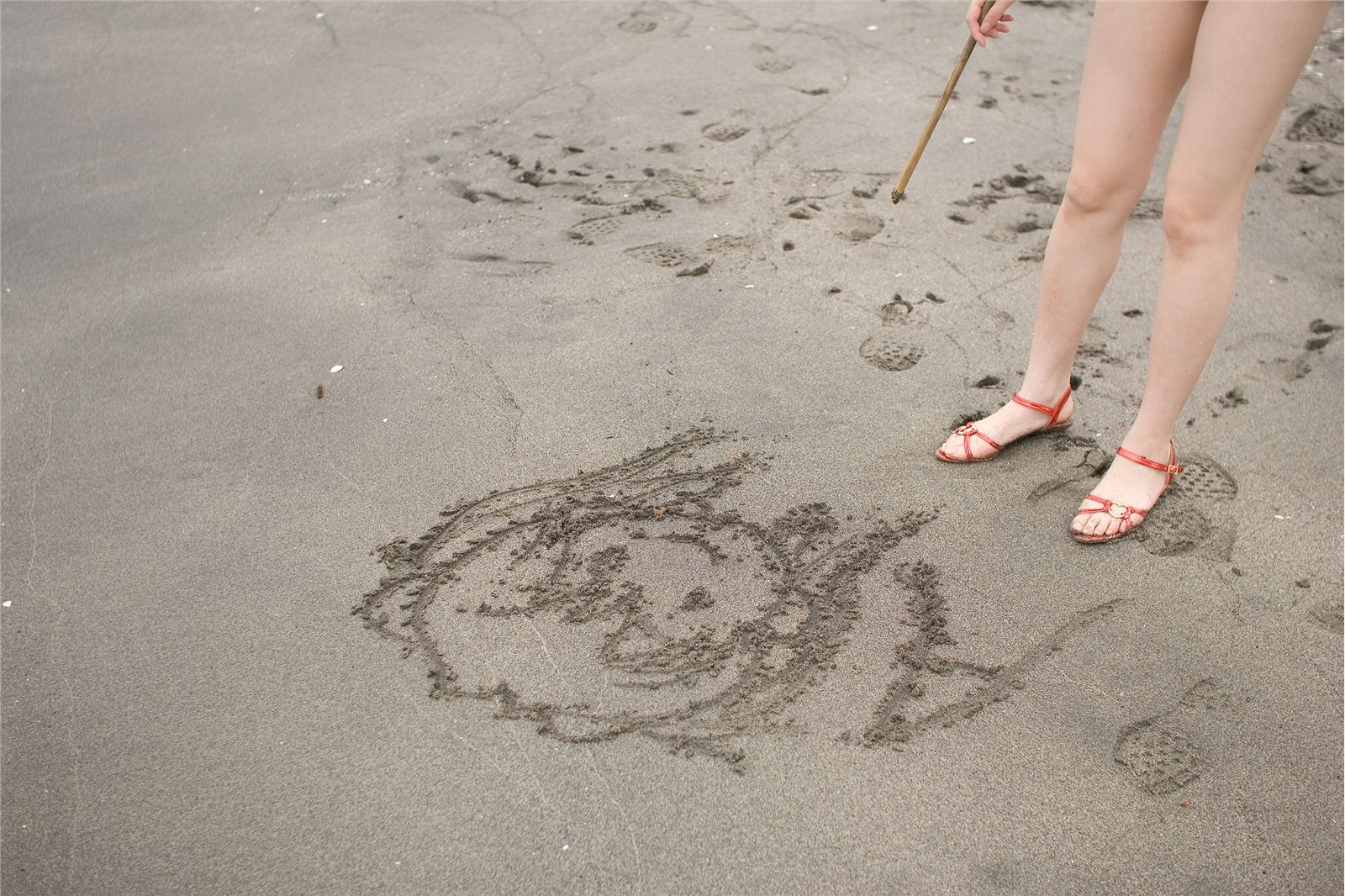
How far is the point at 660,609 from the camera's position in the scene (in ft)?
6.98

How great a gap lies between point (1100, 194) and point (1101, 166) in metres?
0.07

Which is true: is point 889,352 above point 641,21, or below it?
below

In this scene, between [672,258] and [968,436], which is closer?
[968,436]

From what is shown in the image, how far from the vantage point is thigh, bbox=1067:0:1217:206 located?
195 centimetres

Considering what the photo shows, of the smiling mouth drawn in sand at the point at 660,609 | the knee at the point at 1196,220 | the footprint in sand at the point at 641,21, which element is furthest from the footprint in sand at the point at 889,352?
the footprint in sand at the point at 641,21

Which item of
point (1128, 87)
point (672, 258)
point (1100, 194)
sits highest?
point (1128, 87)

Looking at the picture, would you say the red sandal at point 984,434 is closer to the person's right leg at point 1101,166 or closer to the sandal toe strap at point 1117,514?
the person's right leg at point 1101,166

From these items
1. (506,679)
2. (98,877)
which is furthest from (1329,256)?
(98,877)

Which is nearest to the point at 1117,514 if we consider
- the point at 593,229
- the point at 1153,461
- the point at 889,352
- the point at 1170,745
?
the point at 1153,461

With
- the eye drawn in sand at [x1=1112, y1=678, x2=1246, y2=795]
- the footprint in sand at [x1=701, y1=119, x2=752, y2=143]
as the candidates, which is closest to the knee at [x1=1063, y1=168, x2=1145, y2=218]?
the eye drawn in sand at [x1=1112, y1=678, x2=1246, y2=795]

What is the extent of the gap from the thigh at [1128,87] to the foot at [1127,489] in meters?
0.56

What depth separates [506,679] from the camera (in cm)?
197

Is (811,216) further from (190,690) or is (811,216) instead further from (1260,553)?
(190,690)

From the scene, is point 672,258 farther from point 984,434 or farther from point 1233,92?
point 1233,92
